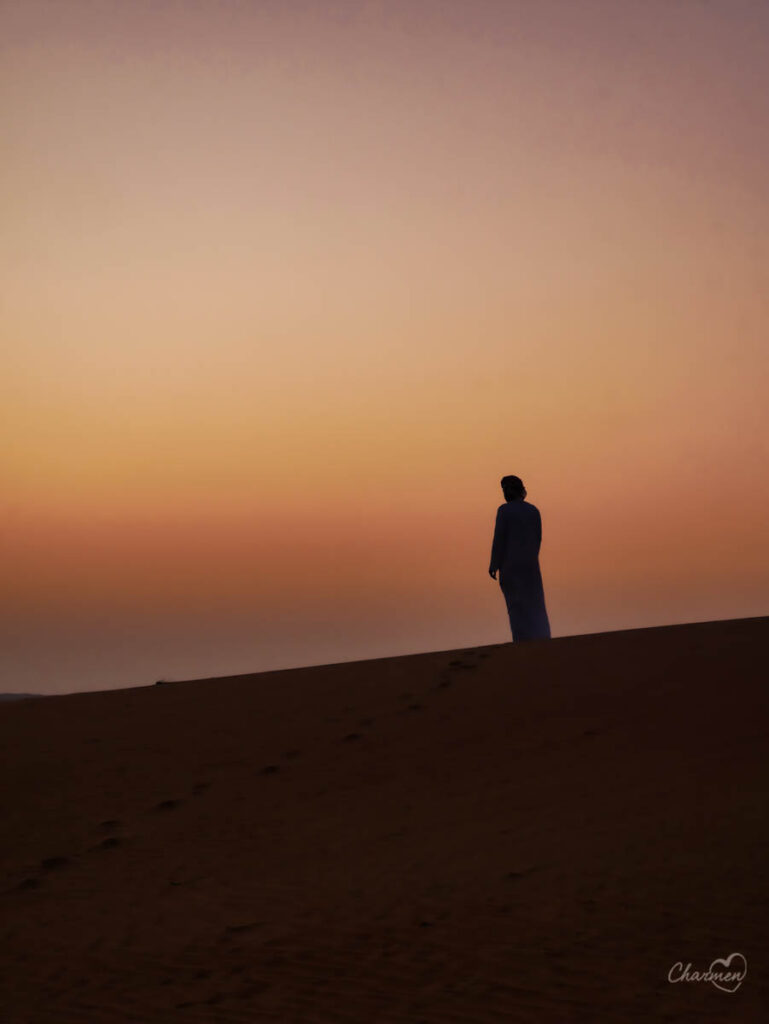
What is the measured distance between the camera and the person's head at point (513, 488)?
1432 centimetres

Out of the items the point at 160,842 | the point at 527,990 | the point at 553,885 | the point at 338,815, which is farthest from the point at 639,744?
the point at 527,990

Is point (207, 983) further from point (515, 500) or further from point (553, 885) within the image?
point (515, 500)

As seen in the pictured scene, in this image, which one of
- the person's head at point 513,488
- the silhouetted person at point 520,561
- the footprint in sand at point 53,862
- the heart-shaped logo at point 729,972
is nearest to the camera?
the heart-shaped logo at point 729,972

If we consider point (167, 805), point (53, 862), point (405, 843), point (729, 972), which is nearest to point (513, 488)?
point (167, 805)

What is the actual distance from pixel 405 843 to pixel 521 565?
734cm

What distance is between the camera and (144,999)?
587 cm

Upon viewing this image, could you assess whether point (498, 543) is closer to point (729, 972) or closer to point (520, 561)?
point (520, 561)

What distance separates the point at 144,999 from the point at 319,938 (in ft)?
3.32

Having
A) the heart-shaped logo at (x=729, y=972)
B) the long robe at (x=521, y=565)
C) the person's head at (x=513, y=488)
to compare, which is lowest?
the heart-shaped logo at (x=729, y=972)

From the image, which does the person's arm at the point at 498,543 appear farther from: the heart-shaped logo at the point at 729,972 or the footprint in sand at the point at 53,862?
the heart-shaped logo at the point at 729,972

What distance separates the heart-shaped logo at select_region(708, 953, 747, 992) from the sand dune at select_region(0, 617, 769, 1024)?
6 cm

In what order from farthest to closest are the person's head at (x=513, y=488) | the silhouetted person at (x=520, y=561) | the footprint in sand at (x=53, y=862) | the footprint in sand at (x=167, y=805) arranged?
the silhouetted person at (x=520, y=561), the person's head at (x=513, y=488), the footprint in sand at (x=167, y=805), the footprint in sand at (x=53, y=862)

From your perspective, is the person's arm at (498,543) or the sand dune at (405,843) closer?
the sand dune at (405,843)

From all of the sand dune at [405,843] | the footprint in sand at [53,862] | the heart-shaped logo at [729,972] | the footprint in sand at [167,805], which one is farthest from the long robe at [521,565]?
the heart-shaped logo at [729,972]
